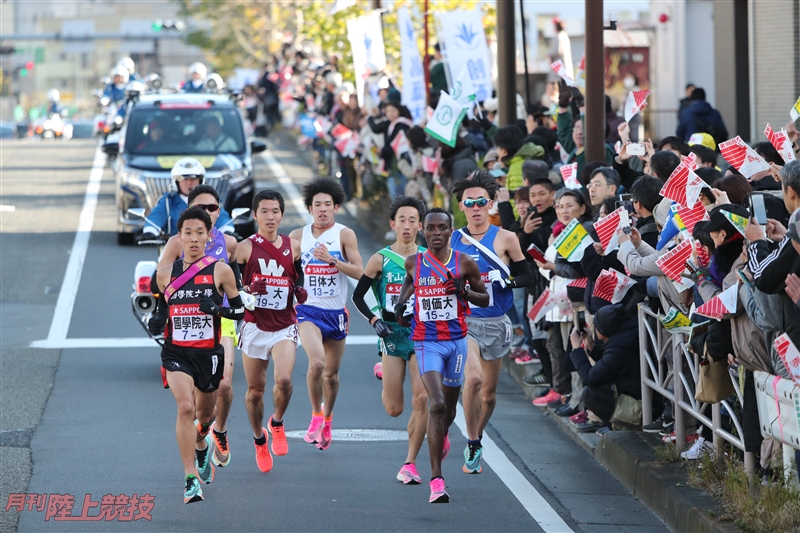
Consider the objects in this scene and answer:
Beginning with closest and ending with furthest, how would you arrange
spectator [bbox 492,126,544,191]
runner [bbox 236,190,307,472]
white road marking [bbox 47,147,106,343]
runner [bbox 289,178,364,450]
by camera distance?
runner [bbox 236,190,307,472] < runner [bbox 289,178,364,450] < spectator [bbox 492,126,544,191] < white road marking [bbox 47,147,106,343]

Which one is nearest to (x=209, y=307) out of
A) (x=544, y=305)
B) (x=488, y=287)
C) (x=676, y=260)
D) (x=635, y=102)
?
(x=488, y=287)

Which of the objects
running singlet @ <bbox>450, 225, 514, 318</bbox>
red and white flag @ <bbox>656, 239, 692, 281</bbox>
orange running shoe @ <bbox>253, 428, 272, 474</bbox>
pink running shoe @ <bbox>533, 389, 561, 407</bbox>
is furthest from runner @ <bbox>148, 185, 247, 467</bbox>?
pink running shoe @ <bbox>533, 389, 561, 407</bbox>

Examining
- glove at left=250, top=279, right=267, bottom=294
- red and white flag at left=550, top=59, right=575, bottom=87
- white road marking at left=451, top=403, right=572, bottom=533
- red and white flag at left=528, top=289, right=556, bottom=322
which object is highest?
red and white flag at left=550, top=59, right=575, bottom=87

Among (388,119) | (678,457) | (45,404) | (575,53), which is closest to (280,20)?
(575,53)

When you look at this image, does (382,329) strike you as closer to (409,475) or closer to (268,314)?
(409,475)

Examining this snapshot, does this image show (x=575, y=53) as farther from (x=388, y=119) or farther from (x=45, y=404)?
(x=45, y=404)

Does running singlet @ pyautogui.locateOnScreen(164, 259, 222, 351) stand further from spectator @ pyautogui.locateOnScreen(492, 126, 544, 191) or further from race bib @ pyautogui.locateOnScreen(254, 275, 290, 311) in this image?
spectator @ pyautogui.locateOnScreen(492, 126, 544, 191)

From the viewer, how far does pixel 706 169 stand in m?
9.37

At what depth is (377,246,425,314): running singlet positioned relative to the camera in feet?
30.3

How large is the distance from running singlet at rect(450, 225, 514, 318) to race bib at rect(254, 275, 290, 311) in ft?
4.03

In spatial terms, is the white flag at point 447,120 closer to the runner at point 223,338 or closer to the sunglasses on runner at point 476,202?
the sunglasses on runner at point 476,202

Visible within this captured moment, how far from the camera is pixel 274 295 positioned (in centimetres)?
962

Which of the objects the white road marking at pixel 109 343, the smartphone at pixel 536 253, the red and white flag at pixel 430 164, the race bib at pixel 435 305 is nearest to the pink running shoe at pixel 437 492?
the race bib at pixel 435 305

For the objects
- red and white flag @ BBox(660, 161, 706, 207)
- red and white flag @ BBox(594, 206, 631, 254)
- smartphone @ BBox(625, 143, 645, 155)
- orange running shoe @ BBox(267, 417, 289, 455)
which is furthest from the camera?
smartphone @ BBox(625, 143, 645, 155)
